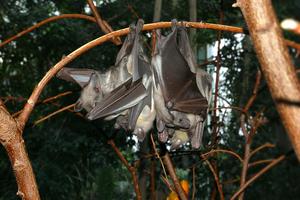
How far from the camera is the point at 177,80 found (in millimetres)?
1695

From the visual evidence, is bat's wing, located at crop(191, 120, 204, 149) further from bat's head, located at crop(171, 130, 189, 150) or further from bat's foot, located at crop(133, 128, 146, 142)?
bat's foot, located at crop(133, 128, 146, 142)

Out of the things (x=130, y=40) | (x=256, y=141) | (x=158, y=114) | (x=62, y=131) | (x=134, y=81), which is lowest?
(x=256, y=141)

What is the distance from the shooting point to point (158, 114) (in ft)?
5.47

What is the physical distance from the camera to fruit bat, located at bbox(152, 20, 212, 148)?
1.62m

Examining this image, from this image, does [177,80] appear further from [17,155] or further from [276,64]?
[276,64]

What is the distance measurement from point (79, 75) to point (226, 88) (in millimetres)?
3287

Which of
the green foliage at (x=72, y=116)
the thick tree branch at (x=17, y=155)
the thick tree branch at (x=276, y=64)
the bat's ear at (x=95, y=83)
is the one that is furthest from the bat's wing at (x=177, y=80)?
the green foliage at (x=72, y=116)

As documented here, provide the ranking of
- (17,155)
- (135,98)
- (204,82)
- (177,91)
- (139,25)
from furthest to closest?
(204,82)
(177,91)
(135,98)
(139,25)
(17,155)

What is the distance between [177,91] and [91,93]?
0.31 meters

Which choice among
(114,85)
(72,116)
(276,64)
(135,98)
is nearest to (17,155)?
(276,64)

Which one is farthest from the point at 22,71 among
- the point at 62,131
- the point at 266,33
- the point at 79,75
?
the point at 266,33

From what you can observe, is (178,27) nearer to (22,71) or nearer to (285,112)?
(285,112)

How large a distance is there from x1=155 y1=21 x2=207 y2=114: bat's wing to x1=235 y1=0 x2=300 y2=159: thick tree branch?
0.93 meters

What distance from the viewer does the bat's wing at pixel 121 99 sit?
1578mm
